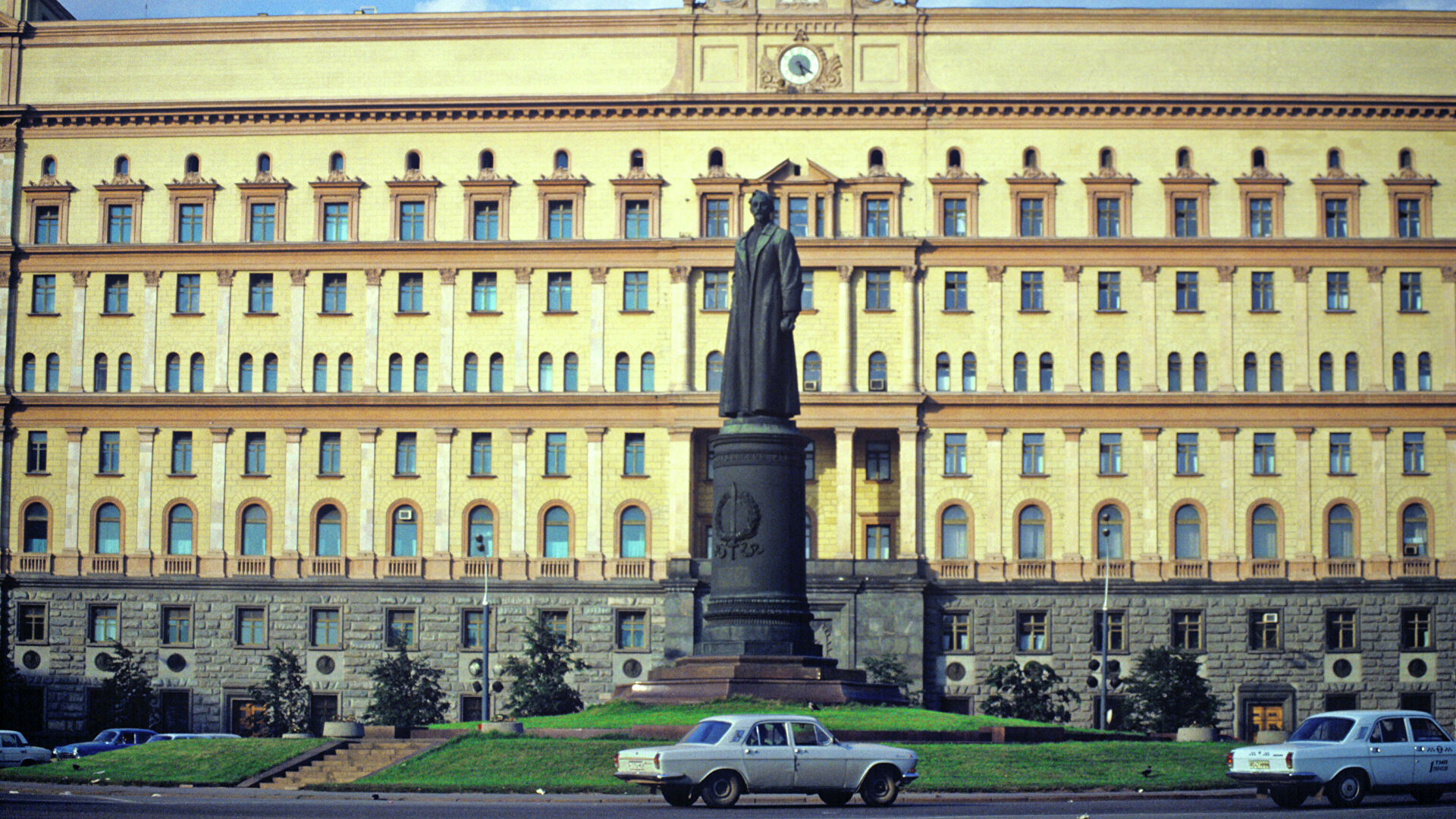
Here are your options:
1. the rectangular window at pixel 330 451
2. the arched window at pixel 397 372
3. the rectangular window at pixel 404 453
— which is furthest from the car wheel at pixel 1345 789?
the rectangular window at pixel 330 451

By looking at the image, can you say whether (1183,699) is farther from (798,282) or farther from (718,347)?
(798,282)

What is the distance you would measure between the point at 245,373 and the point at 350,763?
4029 cm

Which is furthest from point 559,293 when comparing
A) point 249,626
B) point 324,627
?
point 249,626

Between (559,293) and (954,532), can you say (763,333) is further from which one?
(559,293)

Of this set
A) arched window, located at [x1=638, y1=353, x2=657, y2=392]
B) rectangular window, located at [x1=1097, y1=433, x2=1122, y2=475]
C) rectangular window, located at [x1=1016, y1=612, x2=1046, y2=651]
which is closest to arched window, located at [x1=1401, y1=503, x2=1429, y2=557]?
rectangular window, located at [x1=1097, y1=433, x2=1122, y2=475]

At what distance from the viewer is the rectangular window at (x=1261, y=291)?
78438mm

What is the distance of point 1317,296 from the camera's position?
3088 inches

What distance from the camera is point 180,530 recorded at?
79125 mm

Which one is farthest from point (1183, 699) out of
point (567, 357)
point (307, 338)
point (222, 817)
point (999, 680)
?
point (222, 817)

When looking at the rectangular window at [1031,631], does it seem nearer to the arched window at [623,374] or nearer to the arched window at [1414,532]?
the arched window at [1414,532]

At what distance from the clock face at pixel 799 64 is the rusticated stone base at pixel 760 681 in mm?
40222

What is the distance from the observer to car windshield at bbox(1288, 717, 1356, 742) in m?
33.6

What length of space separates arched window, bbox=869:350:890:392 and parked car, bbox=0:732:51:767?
33986mm

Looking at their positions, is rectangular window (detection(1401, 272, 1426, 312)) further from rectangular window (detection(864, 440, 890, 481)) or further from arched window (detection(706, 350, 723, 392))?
arched window (detection(706, 350, 723, 392))
